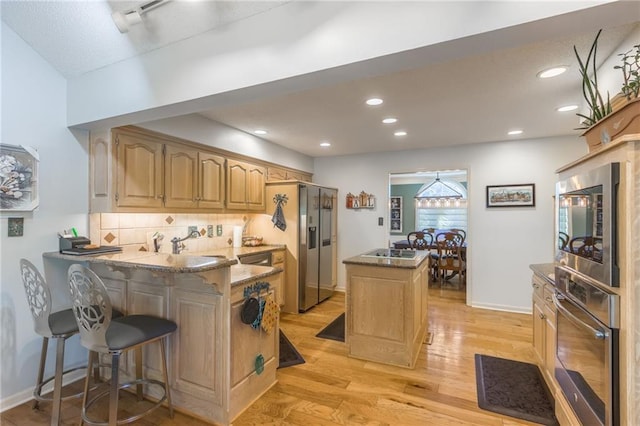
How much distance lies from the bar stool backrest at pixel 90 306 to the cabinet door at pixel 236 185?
6.73ft

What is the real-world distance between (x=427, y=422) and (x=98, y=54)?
3.36 meters

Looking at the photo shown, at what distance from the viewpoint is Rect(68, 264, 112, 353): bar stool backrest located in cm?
159

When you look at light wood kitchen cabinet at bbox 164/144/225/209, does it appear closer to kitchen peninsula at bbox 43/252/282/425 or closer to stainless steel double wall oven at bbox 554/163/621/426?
kitchen peninsula at bbox 43/252/282/425

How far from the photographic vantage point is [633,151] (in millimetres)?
1109

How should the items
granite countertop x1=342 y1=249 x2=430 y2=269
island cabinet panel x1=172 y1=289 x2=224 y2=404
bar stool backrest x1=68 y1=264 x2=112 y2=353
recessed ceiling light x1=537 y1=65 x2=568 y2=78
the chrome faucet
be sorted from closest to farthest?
bar stool backrest x1=68 y1=264 x2=112 y2=353
island cabinet panel x1=172 y1=289 x2=224 y2=404
recessed ceiling light x1=537 y1=65 x2=568 y2=78
granite countertop x1=342 y1=249 x2=430 y2=269
the chrome faucet

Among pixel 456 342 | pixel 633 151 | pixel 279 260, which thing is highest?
pixel 633 151

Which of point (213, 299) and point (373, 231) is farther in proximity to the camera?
point (373, 231)

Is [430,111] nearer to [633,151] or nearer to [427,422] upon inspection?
[633,151]

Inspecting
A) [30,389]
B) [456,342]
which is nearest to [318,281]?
[456,342]

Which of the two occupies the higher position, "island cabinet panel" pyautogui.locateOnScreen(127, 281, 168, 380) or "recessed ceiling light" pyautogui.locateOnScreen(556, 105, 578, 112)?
"recessed ceiling light" pyautogui.locateOnScreen(556, 105, 578, 112)

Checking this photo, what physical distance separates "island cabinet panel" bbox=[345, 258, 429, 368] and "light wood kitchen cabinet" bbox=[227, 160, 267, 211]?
1.71m

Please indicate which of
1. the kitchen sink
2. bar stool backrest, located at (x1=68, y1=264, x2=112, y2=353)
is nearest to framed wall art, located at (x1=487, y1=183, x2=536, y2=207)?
the kitchen sink

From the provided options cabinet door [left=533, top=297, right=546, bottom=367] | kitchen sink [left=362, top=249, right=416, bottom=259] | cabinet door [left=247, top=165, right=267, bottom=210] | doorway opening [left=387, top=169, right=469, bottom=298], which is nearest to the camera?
cabinet door [left=533, top=297, right=546, bottom=367]

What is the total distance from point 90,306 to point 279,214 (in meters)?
2.71
